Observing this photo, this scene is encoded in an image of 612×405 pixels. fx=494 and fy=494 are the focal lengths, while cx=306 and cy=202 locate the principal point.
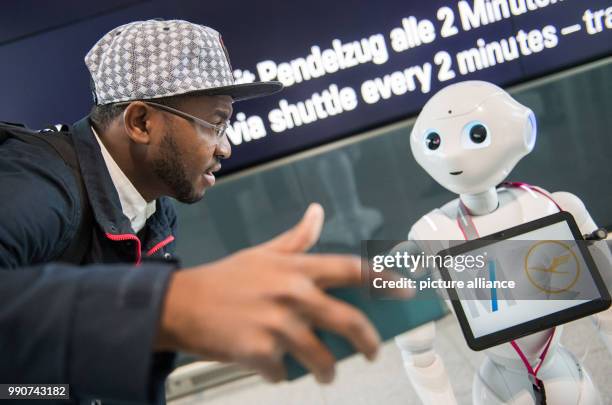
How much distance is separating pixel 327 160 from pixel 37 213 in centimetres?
191

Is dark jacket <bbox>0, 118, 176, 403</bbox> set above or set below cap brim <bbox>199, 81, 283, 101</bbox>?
below

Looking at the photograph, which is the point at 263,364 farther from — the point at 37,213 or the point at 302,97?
the point at 302,97

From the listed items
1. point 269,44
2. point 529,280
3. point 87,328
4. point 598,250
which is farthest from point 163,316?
point 269,44

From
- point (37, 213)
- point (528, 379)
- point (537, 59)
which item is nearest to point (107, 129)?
point (37, 213)

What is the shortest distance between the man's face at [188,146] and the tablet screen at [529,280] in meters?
0.65

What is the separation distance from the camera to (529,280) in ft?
3.79

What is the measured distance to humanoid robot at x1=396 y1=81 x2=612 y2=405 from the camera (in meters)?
1.30

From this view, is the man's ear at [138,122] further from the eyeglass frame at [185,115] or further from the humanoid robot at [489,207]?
the humanoid robot at [489,207]

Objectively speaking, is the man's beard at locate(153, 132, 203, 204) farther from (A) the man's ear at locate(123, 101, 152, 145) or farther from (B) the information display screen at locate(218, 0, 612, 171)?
(B) the information display screen at locate(218, 0, 612, 171)

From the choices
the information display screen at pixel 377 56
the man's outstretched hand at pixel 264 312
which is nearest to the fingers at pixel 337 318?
the man's outstretched hand at pixel 264 312

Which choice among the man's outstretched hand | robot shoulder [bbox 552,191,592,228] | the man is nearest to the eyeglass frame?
the man

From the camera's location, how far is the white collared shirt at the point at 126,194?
1.20 metres

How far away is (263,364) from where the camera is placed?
1.32 feet

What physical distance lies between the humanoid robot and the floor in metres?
0.50
